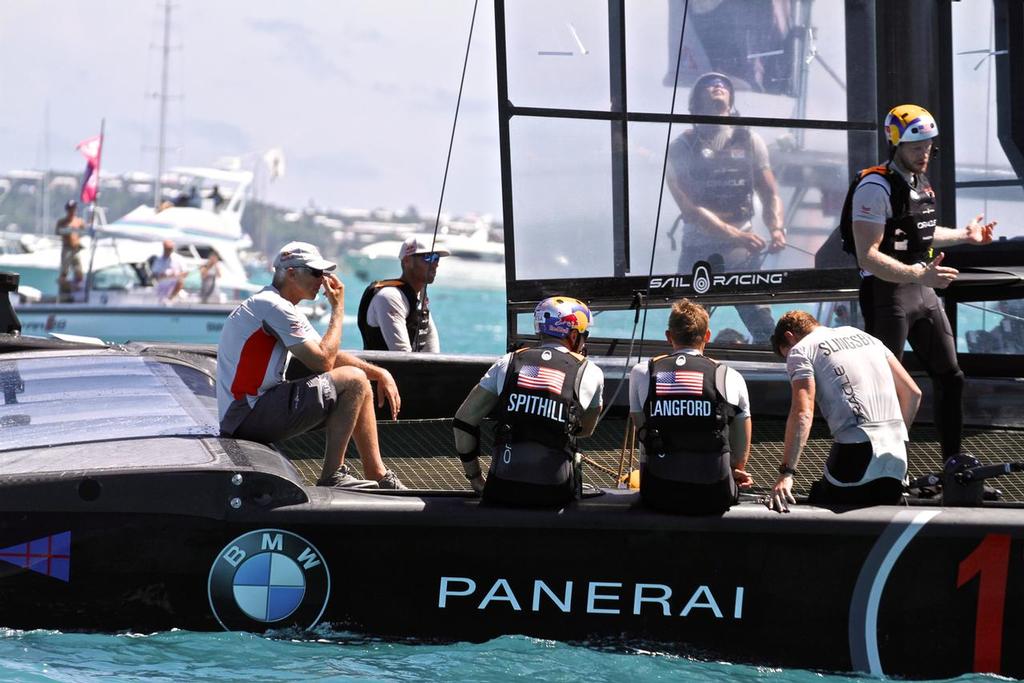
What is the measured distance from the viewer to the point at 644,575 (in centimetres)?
482

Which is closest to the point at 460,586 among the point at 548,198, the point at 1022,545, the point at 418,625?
the point at 418,625

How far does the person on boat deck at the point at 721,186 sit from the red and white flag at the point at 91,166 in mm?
21759

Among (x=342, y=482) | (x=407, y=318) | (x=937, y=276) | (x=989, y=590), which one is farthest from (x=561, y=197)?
(x=989, y=590)

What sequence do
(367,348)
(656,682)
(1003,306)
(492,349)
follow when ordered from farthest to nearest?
1. (492,349)
2. (367,348)
3. (1003,306)
4. (656,682)

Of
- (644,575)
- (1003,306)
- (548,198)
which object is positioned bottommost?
(644,575)

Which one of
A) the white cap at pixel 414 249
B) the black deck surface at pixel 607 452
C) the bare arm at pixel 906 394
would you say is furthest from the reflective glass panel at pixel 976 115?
the white cap at pixel 414 249

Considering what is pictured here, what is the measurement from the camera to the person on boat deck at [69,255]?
2381 cm

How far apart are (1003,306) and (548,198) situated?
2.30m

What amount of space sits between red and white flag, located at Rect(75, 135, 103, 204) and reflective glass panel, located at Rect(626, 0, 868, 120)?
71.0 ft

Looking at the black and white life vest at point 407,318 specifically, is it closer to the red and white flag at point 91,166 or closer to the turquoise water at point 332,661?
the turquoise water at point 332,661

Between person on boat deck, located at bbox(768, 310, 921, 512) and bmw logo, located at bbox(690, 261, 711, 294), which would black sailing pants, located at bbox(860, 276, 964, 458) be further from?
bmw logo, located at bbox(690, 261, 711, 294)

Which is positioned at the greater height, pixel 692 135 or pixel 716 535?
pixel 692 135

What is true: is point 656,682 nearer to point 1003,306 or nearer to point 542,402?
point 542,402

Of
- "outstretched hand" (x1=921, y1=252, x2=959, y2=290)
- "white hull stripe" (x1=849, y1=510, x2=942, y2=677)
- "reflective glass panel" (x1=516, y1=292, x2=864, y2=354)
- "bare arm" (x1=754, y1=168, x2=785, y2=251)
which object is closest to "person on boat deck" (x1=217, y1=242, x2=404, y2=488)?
"white hull stripe" (x1=849, y1=510, x2=942, y2=677)
